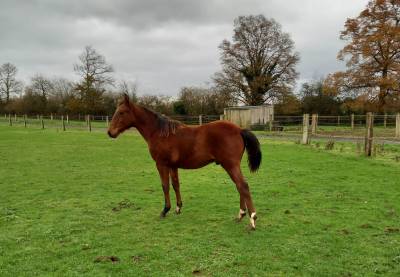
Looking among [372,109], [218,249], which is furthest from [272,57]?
[218,249]

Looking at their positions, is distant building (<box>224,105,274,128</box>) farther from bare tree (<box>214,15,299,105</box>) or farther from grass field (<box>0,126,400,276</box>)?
grass field (<box>0,126,400,276</box>)

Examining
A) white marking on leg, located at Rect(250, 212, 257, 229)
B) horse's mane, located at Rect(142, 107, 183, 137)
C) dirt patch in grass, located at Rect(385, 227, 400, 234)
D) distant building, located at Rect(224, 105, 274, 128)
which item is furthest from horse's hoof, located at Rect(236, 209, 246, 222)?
distant building, located at Rect(224, 105, 274, 128)

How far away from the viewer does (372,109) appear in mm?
29766

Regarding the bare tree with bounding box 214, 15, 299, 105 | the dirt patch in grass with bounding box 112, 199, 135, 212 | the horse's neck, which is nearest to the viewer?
the horse's neck

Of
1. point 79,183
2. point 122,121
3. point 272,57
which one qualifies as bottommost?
point 79,183

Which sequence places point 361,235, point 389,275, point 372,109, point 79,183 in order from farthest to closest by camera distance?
1. point 372,109
2. point 79,183
3. point 361,235
4. point 389,275

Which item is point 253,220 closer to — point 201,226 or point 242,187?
point 242,187

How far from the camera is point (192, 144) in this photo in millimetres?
5707

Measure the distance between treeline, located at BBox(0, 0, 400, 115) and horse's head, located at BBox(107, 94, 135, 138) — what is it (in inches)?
704

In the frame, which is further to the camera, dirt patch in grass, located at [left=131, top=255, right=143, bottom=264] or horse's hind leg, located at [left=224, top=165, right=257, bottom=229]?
horse's hind leg, located at [left=224, top=165, right=257, bottom=229]

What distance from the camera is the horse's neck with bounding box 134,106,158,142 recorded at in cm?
598

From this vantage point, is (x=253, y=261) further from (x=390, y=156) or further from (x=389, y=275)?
(x=390, y=156)

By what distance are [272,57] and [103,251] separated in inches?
1533

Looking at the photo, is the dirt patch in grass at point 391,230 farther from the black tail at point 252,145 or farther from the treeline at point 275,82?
the treeline at point 275,82
